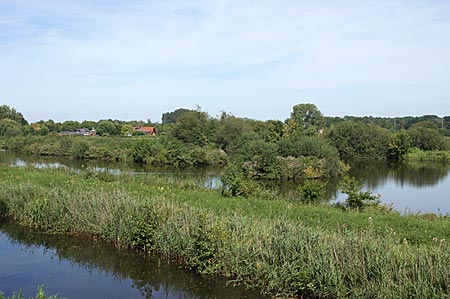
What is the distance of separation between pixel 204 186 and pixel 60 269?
9.17m

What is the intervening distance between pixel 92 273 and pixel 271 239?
177 inches

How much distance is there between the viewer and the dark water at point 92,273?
8.93 metres

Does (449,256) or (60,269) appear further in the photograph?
(60,269)

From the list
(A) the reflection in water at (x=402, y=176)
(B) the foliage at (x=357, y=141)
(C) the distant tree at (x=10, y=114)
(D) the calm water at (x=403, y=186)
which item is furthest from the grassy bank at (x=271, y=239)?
(C) the distant tree at (x=10, y=114)

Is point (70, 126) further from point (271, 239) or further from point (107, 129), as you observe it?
point (271, 239)

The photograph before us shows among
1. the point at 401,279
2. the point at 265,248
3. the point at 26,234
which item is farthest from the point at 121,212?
the point at 401,279

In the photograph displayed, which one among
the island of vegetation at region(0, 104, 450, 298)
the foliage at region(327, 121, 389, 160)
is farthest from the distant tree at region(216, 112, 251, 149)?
the island of vegetation at region(0, 104, 450, 298)

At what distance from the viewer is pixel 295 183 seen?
111 ft

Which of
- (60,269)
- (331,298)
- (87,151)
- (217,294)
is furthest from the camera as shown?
(87,151)

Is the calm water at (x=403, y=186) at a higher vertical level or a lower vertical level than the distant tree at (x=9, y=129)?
lower

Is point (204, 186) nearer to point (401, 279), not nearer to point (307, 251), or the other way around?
point (307, 251)

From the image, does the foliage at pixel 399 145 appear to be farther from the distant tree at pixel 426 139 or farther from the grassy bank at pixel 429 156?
the distant tree at pixel 426 139

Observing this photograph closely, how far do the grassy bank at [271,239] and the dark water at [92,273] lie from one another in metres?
0.33

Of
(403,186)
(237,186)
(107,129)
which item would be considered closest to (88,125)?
(107,129)
